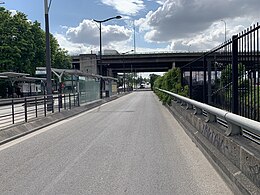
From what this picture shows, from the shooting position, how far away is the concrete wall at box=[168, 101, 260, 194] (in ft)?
15.5

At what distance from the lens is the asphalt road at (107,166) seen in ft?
18.2

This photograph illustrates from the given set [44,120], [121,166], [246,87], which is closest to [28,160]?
[121,166]

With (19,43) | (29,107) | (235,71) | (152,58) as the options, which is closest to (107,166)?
(235,71)

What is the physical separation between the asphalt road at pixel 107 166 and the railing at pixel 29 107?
6.09 feet

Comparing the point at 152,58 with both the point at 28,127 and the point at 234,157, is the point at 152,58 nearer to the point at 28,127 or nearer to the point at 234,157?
the point at 28,127

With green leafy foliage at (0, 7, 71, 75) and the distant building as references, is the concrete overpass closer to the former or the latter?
the distant building

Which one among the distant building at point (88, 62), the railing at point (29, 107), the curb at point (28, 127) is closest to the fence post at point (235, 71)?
the curb at point (28, 127)

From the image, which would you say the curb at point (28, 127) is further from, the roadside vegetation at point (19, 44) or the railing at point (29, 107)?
the roadside vegetation at point (19, 44)

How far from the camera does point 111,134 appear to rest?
11.7 meters

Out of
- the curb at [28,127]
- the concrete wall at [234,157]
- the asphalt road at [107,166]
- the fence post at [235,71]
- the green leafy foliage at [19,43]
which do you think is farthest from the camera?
the green leafy foliage at [19,43]

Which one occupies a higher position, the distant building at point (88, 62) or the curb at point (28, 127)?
the distant building at point (88, 62)

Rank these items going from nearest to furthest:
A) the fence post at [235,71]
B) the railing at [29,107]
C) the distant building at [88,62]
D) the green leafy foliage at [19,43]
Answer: the fence post at [235,71] → the railing at [29,107] → the green leafy foliage at [19,43] → the distant building at [88,62]

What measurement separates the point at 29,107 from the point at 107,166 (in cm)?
1009

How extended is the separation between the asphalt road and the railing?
1.86 metres
